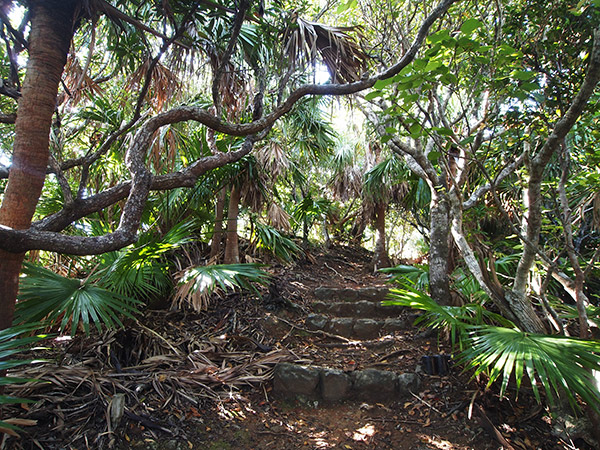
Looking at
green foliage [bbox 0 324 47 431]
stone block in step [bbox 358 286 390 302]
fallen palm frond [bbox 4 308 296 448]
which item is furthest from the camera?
stone block in step [bbox 358 286 390 302]

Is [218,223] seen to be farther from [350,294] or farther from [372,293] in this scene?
[372,293]

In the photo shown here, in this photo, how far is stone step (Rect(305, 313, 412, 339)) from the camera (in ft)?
13.9

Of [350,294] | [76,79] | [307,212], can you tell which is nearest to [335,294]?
[350,294]

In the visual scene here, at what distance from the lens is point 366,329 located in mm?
4285

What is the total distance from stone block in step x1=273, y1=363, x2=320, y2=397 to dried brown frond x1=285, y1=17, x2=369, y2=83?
116 inches

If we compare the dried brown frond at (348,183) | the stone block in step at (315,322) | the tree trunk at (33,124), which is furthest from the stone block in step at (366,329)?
the dried brown frond at (348,183)

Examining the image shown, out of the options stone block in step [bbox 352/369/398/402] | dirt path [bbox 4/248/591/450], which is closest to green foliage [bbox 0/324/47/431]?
dirt path [bbox 4/248/591/450]

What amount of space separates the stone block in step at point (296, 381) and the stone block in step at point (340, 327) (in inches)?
46.2

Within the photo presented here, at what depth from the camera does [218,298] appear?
4.41m

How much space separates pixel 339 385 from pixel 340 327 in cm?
122

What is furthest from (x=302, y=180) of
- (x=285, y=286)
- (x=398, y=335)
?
(x=398, y=335)

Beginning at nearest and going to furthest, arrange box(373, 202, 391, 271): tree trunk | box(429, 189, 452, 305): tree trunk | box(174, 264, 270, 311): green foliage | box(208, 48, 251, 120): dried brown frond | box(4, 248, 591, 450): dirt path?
1. box(4, 248, 591, 450): dirt path
2. box(174, 264, 270, 311): green foliage
3. box(208, 48, 251, 120): dried brown frond
4. box(429, 189, 452, 305): tree trunk
5. box(373, 202, 391, 271): tree trunk

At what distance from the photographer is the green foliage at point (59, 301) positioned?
2.27 m

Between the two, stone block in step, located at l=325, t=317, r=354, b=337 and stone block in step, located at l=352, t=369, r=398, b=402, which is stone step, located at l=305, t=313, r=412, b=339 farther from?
stone block in step, located at l=352, t=369, r=398, b=402
